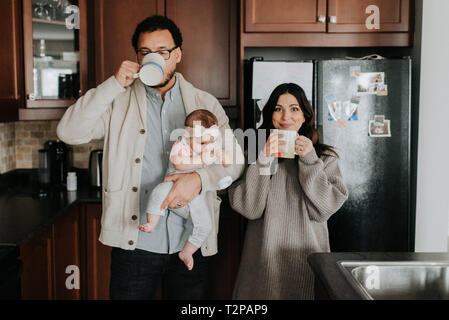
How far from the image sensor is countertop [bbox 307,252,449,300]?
112 centimetres

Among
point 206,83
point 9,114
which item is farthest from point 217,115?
point 9,114

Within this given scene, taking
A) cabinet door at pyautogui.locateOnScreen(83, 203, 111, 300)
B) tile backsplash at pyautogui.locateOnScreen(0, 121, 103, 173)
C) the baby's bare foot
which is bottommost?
cabinet door at pyautogui.locateOnScreen(83, 203, 111, 300)

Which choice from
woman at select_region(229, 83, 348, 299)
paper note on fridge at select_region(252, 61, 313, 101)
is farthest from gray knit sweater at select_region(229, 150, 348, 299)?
paper note on fridge at select_region(252, 61, 313, 101)

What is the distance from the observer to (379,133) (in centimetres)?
244

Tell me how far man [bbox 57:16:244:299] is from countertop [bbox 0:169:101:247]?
0.31 meters

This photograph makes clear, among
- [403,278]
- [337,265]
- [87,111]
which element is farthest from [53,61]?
[403,278]

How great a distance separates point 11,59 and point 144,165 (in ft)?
3.75

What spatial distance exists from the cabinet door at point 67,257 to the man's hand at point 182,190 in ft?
2.99

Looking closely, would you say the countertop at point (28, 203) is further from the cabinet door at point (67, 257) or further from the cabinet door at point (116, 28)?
the cabinet door at point (116, 28)

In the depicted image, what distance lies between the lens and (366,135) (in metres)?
2.44

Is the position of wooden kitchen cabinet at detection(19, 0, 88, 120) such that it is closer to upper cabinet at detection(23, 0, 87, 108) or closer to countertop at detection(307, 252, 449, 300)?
upper cabinet at detection(23, 0, 87, 108)

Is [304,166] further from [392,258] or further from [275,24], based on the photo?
[275,24]

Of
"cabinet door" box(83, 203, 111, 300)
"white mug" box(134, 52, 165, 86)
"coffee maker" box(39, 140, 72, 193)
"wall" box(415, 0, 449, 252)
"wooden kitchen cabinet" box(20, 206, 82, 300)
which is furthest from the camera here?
"coffee maker" box(39, 140, 72, 193)

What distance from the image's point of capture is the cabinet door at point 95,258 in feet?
8.16
